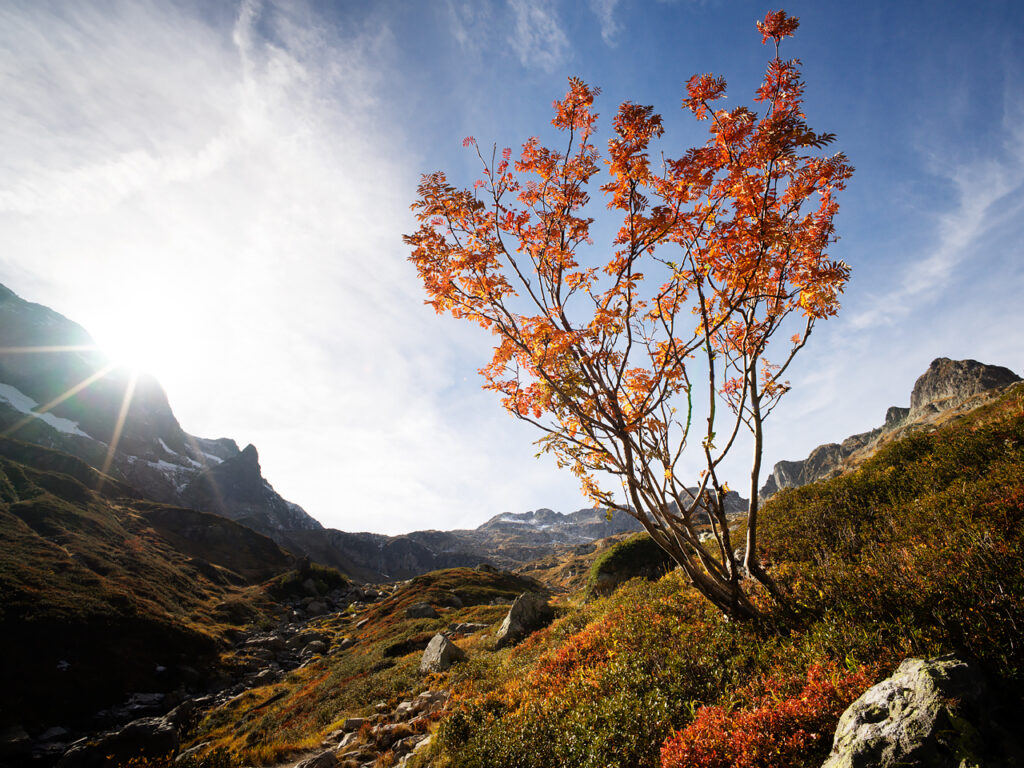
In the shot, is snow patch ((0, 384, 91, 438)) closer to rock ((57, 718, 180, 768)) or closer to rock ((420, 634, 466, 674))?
rock ((57, 718, 180, 768))

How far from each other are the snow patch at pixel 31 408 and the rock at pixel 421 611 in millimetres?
103555

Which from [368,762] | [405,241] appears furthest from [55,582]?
[405,241]

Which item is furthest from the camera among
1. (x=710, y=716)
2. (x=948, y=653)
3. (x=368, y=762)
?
(x=368, y=762)

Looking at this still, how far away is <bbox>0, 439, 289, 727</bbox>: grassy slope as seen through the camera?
70.6 ft

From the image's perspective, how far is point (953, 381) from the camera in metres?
92.0

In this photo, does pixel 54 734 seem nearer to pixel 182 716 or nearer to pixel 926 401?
pixel 182 716

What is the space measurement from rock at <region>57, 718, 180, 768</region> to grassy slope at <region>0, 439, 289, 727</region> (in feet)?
30.7

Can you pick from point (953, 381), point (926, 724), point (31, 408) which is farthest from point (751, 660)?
point (31, 408)

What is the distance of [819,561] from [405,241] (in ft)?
33.8

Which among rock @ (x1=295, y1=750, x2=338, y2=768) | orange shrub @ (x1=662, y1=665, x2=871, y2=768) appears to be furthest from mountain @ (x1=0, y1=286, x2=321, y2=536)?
orange shrub @ (x1=662, y1=665, x2=871, y2=768)

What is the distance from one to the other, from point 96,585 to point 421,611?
27060mm

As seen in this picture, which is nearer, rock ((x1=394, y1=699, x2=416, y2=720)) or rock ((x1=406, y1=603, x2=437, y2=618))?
rock ((x1=394, y1=699, x2=416, y2=720))

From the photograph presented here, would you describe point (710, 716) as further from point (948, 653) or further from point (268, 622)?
point (268, 622)

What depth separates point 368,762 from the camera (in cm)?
938
